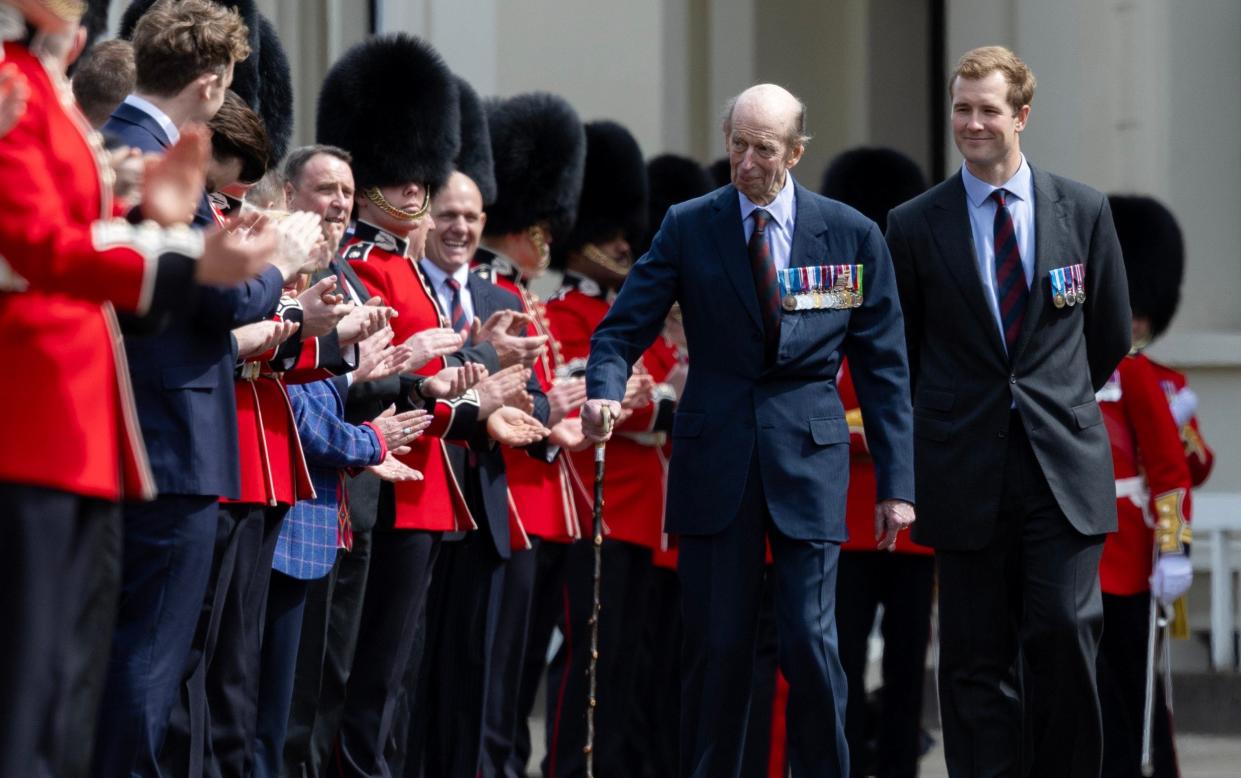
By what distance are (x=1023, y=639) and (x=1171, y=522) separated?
1635 mm

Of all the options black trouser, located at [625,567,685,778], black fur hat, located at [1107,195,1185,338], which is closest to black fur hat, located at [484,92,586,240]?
black trouser, located at [625,567,685,778]

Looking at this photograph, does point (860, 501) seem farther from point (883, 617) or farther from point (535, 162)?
point (535, 162)

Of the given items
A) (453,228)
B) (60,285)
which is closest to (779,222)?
(453,228)

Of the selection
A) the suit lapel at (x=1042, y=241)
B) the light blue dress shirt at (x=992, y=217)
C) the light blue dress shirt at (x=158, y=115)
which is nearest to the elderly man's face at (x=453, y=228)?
the light blue dress shirt at (x=992, y=217)

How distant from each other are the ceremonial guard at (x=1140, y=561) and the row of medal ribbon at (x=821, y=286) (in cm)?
177

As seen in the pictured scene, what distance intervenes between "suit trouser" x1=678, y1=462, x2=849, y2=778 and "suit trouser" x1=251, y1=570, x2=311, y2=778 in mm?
958

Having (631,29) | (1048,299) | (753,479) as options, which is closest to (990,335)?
(1048,299)

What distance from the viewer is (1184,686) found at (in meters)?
9.29

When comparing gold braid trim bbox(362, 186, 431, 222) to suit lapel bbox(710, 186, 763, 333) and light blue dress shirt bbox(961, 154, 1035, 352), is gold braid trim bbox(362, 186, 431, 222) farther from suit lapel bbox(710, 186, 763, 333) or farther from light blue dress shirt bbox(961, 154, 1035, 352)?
light blue dress shirt bbox(961, 154, 1035, 352)

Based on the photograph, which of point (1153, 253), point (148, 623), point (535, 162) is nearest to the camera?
point (148, 623)

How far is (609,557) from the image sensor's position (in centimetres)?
793

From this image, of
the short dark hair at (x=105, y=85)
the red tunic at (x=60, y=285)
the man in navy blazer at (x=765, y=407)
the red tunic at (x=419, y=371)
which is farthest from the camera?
the red tunic at (x=419, y=371)

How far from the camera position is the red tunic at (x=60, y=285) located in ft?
12.6

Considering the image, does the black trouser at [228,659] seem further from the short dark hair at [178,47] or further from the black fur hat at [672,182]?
the black fur hat at [672,182]
